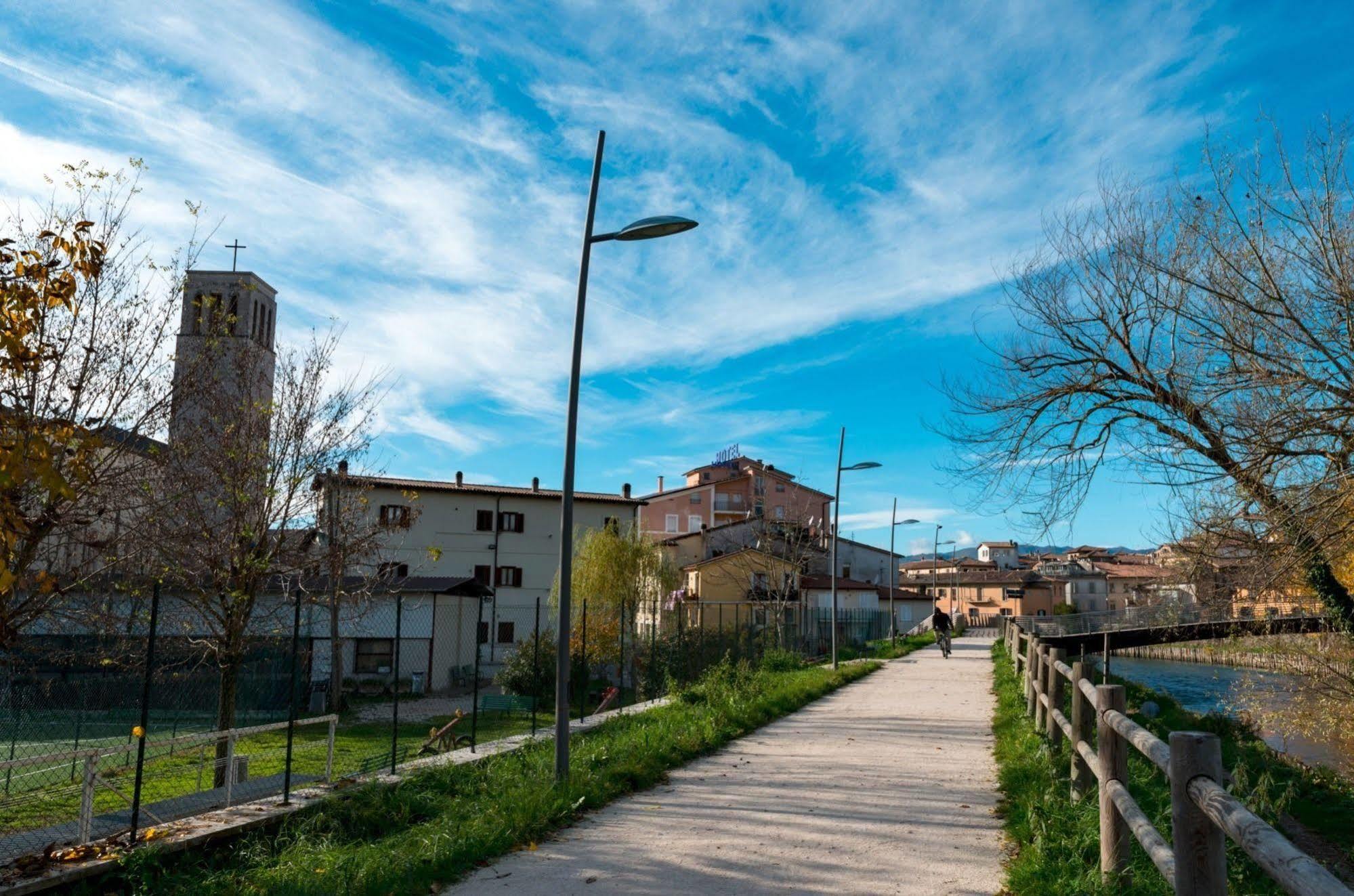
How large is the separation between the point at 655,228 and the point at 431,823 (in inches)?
241

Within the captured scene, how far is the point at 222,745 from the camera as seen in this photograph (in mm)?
14508

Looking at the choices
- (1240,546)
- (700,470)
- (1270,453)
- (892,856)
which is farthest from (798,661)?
(700,470)

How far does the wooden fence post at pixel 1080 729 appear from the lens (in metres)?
6.92

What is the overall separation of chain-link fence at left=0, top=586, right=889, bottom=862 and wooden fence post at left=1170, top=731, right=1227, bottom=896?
6.97 m

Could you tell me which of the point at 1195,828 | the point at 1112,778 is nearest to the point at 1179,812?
the point at 1195,828

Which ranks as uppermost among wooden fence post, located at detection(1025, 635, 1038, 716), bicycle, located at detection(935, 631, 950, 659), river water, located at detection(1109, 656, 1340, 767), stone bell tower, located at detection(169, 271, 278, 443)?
stone bell tower, located at detection(169, 271, 278, 443)

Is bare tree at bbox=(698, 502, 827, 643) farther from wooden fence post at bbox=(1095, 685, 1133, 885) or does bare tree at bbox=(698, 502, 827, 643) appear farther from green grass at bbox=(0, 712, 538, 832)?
wooden fence post at bbox=(1095, 685, 1133, 885)

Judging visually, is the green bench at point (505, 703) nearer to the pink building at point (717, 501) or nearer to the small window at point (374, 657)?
the small window at point (374, 657)

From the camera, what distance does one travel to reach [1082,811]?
21.6 ft

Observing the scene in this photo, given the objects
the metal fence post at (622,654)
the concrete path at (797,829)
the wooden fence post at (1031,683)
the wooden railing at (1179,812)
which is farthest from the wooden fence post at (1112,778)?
the metal fence post at (622,654)

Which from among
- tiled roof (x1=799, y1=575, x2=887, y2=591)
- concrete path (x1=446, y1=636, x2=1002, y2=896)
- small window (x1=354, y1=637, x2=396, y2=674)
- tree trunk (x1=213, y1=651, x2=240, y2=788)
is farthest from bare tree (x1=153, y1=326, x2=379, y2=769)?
tiled roof (x1=799, y1=575, x2=887, y2=591)

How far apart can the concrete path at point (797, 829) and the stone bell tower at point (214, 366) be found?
7.70m

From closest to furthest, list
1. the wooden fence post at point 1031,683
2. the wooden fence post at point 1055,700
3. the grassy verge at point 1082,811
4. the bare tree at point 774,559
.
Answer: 1. the grassy verge at point 1082,811
2. the wooden fence post at point 1055,700
3. the wooden fence post at point 1031,683
4. the bare tree at point 774,559

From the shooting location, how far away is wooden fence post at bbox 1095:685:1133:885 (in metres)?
5.32
